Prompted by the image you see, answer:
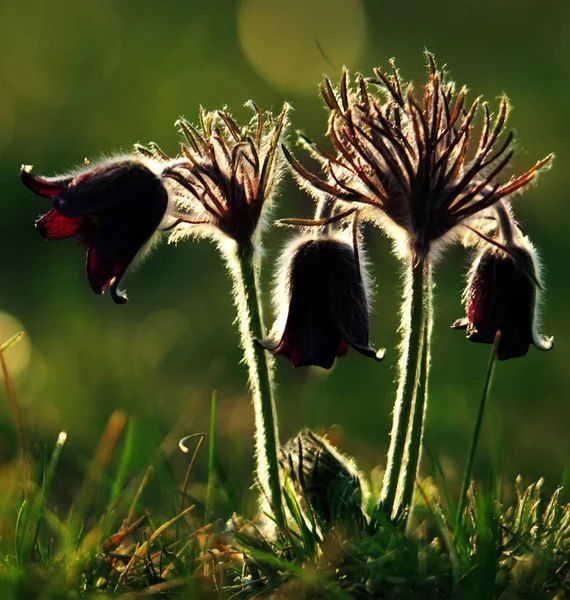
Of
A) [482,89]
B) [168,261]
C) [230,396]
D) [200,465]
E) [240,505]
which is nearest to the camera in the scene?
[240,505]

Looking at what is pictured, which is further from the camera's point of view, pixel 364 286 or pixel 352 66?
pixel 352 66

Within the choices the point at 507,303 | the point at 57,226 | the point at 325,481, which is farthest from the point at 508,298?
the point at 57,226

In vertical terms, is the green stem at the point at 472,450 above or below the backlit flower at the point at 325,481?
above

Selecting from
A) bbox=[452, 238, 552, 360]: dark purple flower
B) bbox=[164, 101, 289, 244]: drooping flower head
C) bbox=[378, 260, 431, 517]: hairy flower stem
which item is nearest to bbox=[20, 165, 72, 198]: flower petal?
bbox=[164, 101, 289, 244]: drooping flower head

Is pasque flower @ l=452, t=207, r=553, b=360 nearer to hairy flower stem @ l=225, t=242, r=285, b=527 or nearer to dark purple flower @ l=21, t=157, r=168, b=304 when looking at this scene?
hairy flower stem @ l=225, t=242, r=285, b=527

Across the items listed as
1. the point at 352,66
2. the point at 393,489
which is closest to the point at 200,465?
the point at 393,489

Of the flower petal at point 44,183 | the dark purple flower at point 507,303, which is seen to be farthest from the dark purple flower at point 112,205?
the dark purple flower at point 507,303

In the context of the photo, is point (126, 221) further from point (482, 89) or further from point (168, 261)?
point (482, 89)

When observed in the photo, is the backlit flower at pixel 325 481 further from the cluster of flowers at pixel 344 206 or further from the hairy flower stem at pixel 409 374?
the cluster of flowers at pixel 344 206
